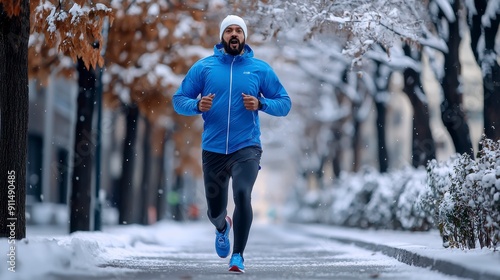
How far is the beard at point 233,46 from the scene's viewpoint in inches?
416

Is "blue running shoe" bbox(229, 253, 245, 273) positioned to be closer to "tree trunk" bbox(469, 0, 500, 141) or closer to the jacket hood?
the jacket hood

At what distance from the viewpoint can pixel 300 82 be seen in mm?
46438

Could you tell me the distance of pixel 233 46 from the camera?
1058cm

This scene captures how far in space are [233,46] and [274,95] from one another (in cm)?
64

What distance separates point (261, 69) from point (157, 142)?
103 feet

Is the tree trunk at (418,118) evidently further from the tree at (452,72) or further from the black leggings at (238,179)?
the black leggings at (238,179)

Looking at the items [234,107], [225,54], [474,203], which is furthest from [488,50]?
[234,107]

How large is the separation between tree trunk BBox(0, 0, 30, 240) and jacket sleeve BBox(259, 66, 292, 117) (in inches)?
103

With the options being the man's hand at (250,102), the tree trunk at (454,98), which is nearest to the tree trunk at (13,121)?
the man's hand at (250,102)

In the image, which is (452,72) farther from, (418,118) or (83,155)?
(83,155)

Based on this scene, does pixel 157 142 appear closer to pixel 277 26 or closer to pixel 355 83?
pixel 355 83

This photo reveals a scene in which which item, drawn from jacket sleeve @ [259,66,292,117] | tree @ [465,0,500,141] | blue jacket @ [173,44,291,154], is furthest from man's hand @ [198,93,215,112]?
tree @ [465,0,500,141]

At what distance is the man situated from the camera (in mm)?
10406

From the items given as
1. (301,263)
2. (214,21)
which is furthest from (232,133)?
(214,21)
